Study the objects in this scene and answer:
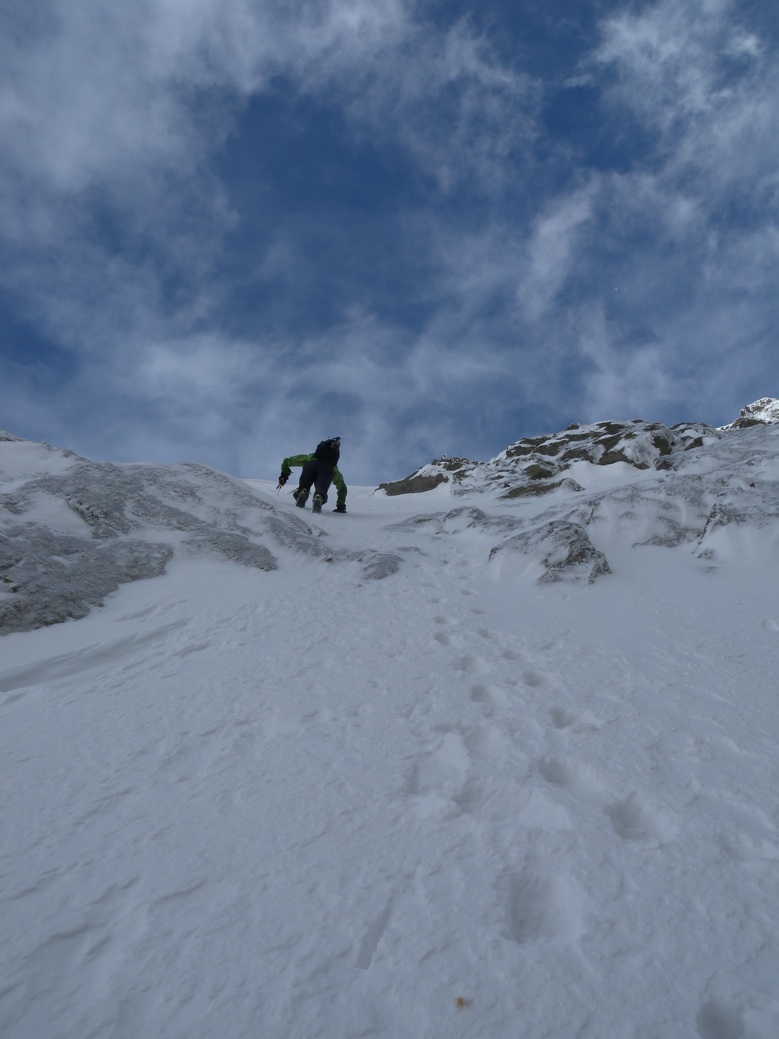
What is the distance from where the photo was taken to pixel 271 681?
506 cm

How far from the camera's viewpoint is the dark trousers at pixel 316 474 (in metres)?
15.9

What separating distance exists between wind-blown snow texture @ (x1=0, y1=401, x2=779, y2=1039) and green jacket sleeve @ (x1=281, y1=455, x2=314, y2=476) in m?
8.68

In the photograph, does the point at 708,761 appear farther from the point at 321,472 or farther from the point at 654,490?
the point at 321,472

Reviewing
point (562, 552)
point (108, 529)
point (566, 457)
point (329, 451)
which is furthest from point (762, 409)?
point (108, 529)

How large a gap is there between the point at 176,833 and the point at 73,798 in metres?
0.85

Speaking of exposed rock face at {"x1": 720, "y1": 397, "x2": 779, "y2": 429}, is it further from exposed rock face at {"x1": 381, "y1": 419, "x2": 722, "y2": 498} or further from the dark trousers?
the dark trousers

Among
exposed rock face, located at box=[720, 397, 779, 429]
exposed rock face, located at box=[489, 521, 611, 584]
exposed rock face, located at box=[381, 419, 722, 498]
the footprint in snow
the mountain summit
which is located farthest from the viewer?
exposed rock face, located at box=[720, 397, 779, 429]

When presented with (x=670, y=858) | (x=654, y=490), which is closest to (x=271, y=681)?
(x=670, y=858)

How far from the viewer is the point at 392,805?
3.25 metres

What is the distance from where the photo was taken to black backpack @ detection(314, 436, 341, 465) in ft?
52.7

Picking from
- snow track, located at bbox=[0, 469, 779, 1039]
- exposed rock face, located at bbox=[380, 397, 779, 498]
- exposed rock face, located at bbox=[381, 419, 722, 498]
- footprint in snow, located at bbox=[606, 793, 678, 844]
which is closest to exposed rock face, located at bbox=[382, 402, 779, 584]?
snow track, located at bbox=[0, 469, 779, 1039]

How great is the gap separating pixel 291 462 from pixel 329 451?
5.03ft

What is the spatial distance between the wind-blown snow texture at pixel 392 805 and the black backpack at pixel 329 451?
8.32 metres

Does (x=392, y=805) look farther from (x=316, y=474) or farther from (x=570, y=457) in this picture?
(x=570, y=457)
